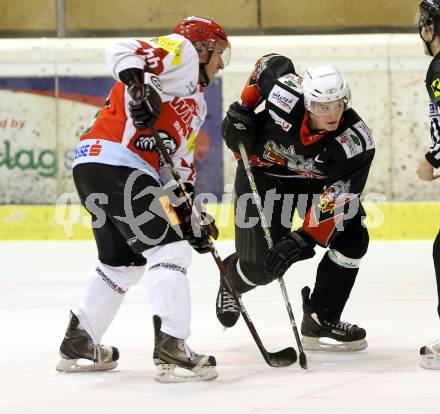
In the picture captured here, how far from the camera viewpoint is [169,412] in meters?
3.07

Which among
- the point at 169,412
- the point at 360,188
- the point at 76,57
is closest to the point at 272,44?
the point at 76,57

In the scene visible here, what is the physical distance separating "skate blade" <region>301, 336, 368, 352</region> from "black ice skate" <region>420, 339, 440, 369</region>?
438 mm

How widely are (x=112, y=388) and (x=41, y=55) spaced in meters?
5.08

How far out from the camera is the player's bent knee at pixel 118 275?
3.73 m

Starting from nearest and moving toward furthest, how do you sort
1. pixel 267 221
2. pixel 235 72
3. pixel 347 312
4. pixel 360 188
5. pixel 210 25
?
pixel 210 25
pixel 360 188
pixel 267 221
pixel 347 312
pixel 235 72

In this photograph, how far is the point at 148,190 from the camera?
11.7ft

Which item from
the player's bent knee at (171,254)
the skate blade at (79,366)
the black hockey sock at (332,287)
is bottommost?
the skate blade at (79,366)

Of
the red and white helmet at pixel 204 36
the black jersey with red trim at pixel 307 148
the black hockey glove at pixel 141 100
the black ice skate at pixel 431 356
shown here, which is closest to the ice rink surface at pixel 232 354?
the black ice skate at pixel 431 356

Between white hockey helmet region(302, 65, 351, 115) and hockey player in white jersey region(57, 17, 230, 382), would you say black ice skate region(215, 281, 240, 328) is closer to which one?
hockey player in white jersey region(57, 17, 230, 382)

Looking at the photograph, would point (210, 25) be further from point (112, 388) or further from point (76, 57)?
point (76, 57)

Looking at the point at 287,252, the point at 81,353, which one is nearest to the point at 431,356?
the point at 287,252

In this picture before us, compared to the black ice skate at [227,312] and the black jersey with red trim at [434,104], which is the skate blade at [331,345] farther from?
the black jersey with red trim at [434,104]

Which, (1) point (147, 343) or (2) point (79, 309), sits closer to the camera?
(2) point (79, 309)

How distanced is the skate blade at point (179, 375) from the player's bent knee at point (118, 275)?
34cm
